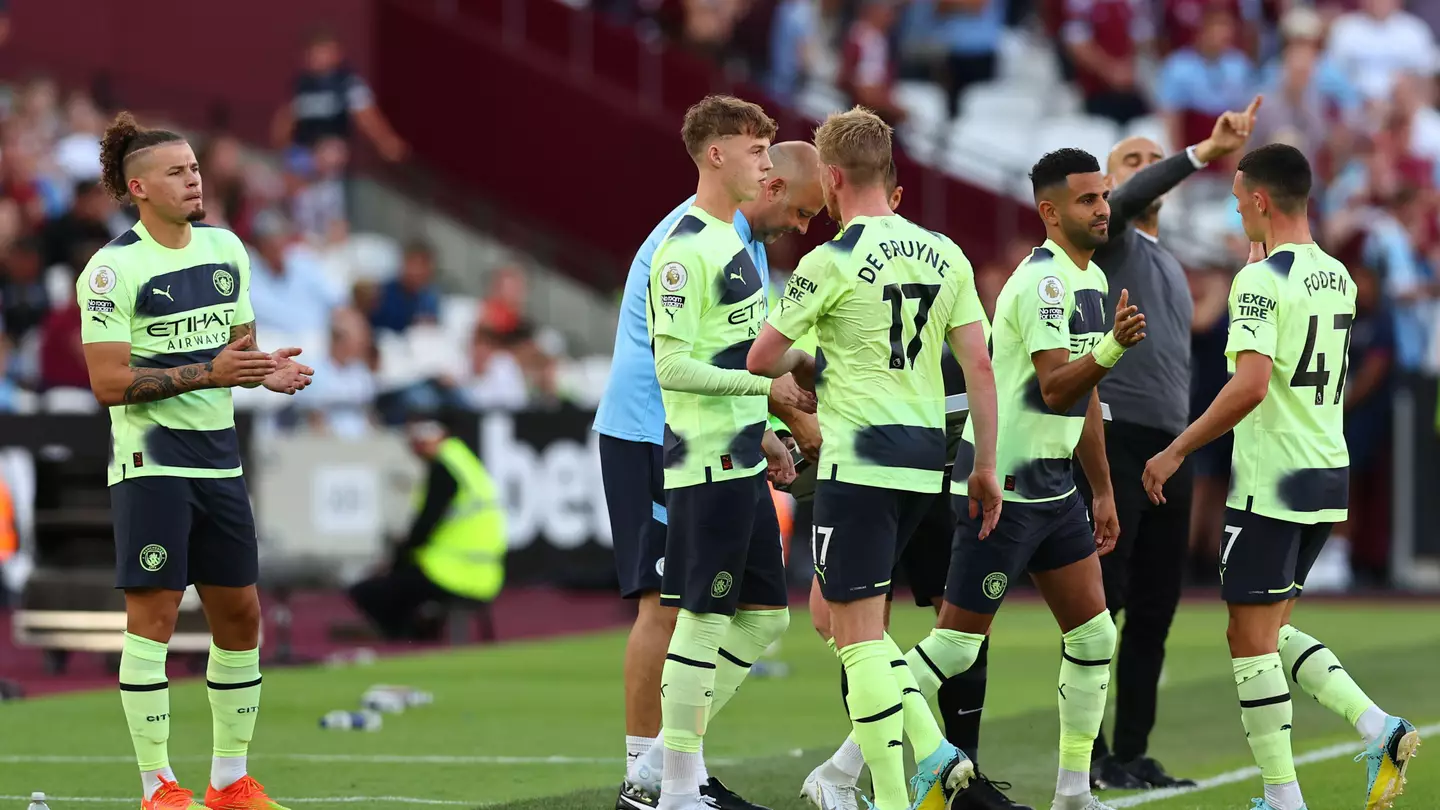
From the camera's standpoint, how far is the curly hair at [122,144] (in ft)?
26.7

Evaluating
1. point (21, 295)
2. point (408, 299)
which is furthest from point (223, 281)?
point (408, 299)

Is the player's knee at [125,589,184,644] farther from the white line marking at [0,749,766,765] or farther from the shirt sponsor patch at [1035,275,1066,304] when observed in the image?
the shirt sponsor patch at [1035,275,1066,304]

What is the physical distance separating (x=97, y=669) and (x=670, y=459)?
320 inches

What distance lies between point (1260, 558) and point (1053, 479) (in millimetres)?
792

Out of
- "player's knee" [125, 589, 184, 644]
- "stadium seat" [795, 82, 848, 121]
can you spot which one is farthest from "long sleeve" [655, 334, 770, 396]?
"stadium seat" [795, 82, 848, 121]

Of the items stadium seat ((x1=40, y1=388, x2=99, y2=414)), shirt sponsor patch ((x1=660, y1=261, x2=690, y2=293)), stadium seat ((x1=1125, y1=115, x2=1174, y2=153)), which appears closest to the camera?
shirt sponsor patch ((x1=660, y1=261, x2=690, y2=293))

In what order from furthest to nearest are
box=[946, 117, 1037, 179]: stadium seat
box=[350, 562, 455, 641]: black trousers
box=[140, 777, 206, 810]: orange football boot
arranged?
1. box=[946, 117, 1037, 179]: stadium seat
2. box=[350, 562, 455, 641]: black trousers
3. box=[140, 777, 206, 810]: orange football boot

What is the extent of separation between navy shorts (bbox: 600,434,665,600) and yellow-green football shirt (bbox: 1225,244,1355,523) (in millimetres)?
2162

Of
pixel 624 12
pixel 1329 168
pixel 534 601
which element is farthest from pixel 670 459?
pixel 624 12

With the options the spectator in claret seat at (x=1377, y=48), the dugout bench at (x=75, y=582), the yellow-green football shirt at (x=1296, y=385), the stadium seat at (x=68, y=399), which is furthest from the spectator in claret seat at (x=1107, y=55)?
the yellow-green football shirt at (x=1296, y=385)

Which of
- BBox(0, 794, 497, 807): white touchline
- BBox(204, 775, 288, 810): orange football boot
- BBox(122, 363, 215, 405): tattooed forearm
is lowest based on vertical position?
BBox(0, 794, 497, 807): white touchline

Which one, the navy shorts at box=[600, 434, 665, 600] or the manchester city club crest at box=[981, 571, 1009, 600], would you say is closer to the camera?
the manchester city club crest at box=[981, 571, 1009, 600]

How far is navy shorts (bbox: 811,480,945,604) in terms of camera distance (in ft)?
23.8

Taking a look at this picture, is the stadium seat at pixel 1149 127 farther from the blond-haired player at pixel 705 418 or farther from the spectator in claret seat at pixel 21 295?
the blond-haired player at pixel 705 418
